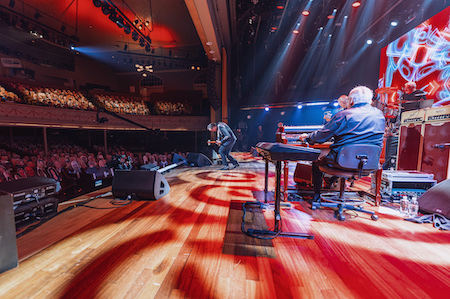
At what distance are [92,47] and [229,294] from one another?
591 inches

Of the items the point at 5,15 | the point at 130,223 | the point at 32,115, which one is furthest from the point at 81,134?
the point at 130,223

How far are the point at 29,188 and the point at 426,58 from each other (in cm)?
696

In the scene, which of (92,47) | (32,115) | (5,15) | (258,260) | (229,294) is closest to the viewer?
(229,294)

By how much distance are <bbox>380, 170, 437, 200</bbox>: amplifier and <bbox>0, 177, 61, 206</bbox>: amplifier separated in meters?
4.41

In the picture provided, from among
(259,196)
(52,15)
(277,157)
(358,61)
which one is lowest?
(259,196)

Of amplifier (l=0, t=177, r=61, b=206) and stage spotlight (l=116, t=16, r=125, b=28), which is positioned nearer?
amplifier (l=0, t=177, r=61, b=206)

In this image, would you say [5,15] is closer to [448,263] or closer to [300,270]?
[300,270]

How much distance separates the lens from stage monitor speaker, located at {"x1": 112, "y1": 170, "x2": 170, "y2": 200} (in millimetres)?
2631

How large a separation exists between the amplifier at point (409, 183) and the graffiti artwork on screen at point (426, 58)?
7.12 feet

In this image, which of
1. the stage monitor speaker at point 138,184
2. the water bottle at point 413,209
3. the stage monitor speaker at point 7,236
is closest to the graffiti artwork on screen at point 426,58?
the water bottle at point 413,209

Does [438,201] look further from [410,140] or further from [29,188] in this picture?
[29,188]

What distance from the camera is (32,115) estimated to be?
736 centimetres

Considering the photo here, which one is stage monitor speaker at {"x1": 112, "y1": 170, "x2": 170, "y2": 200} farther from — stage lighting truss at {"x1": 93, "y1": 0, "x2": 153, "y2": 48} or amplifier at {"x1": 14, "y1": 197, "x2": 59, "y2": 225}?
stage lighting truss at {"x1": 93, "y1": 0, "x2": 153, "y2": 48}

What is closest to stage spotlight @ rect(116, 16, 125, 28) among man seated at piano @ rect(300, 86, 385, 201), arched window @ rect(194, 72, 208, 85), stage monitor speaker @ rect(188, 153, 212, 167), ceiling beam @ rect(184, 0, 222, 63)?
ceiling beam @ rect(184, 0, 222, 63)
